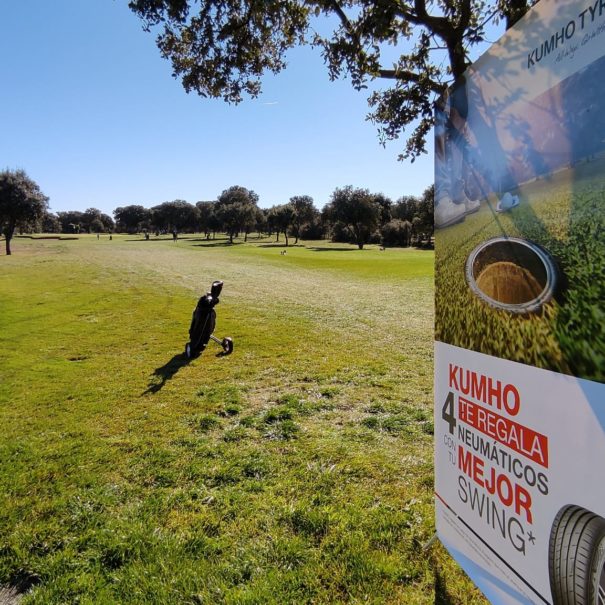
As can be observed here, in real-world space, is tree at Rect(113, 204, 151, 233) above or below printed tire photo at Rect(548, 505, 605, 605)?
above

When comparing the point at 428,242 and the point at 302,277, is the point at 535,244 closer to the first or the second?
the point at 302,277

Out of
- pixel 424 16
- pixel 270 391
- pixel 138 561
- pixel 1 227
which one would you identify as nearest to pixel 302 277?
pixel 270 391

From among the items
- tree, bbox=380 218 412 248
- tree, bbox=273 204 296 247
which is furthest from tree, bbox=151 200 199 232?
tree, bbox=380 218 412 248

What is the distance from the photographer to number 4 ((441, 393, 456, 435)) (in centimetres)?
319

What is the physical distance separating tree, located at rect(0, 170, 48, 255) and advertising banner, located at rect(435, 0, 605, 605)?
2074 inches

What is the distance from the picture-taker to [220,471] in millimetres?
4957

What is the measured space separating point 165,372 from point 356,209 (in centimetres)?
7418

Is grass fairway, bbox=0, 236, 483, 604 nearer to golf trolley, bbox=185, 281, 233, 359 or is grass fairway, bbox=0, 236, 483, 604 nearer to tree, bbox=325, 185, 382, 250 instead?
golf trolley, bbox=185, 281, 233, 359

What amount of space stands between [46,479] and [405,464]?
4505 mm

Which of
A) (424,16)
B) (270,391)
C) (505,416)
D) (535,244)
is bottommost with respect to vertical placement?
(270,391)

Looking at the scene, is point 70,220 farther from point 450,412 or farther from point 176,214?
point 450,412

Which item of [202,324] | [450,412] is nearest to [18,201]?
[202,324]

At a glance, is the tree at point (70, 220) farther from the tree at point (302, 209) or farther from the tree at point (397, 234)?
the tree at point (397, 234)

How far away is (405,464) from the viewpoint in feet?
17.0
